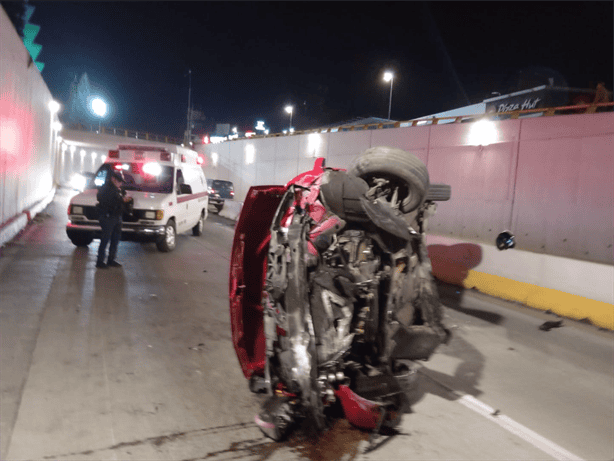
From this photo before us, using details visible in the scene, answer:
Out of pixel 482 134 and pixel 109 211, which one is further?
pixel 482 134

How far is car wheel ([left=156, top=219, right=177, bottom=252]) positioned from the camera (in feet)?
35.9

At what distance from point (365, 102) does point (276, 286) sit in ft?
216

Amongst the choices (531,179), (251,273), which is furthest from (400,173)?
(531,179)

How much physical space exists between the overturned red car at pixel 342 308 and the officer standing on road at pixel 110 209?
607 centimetres

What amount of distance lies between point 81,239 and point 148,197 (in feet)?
5.92

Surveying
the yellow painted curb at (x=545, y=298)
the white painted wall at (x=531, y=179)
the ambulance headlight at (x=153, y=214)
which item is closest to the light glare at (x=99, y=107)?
the white painted wall at (x=531, y=179)

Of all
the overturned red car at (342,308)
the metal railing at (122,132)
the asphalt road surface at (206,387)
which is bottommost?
the asphalt road surface at (206,387)

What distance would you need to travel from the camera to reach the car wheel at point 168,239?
1094 centimetres

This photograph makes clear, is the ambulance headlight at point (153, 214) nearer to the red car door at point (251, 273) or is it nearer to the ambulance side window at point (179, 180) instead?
the ambulance side window at point (179, 180)

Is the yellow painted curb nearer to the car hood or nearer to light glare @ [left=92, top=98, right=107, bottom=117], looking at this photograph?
the car hood

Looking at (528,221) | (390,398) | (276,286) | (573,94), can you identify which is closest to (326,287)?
(276,286)

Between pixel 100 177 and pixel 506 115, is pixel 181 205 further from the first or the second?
pixel 506 115

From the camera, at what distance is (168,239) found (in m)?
11.2

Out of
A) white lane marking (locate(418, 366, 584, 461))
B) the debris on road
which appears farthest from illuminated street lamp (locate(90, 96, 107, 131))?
white lane marking (locate(418, 366, 584, 461))
